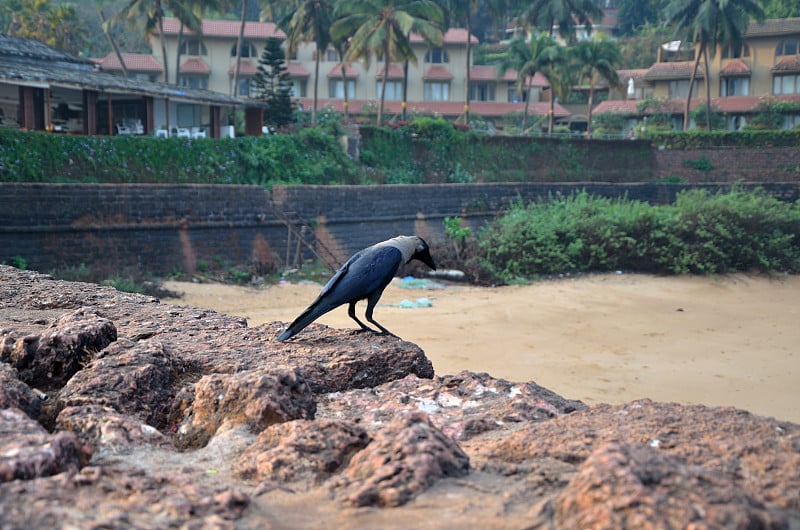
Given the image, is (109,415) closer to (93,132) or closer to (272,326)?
(272,326)

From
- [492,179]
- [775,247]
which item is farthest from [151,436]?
[492,179]

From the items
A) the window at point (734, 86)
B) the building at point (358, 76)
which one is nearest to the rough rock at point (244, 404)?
the building at point (358, 76)

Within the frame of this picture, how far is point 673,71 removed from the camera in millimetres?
44625

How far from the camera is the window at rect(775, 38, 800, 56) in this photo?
42.9 metres

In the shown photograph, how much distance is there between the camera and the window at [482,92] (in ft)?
154

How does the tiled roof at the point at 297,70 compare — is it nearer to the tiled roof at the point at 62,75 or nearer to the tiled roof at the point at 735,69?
the tiled roof at the point at 62,75

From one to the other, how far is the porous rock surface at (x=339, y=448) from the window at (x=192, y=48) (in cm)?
4080

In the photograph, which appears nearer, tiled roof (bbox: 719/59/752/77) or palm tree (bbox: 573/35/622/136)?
palm tree (bbox: 573/35/622/136)

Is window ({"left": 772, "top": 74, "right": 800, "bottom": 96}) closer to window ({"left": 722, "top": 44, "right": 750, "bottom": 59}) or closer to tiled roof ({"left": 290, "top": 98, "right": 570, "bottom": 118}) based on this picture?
window ({"left": 722, "top": 44, "right": 750, "bottom": 59})

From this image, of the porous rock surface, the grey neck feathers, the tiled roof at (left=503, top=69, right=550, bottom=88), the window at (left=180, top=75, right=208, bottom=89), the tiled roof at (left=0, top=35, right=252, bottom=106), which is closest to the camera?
the porous rock surface

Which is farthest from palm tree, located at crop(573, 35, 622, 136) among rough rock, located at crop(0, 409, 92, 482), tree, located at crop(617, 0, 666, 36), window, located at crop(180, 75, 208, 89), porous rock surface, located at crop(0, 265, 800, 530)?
rough rock, located at crop(0, 409, 92, 482)

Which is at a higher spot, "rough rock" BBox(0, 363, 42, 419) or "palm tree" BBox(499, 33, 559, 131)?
"palm tree" BBox(499, 33, 559, 131)

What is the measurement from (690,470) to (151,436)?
1.48m

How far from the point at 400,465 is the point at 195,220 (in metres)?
16.6
